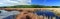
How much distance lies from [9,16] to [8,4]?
0.24 ft

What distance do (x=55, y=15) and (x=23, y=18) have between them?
0.19m

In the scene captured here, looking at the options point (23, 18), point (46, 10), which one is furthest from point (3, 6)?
→ point (46, 10)


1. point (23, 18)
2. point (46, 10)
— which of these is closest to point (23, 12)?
point (23, 18)

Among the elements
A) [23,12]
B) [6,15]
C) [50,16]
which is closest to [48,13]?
[50,16]

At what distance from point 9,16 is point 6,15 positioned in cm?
2

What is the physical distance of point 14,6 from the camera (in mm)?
604

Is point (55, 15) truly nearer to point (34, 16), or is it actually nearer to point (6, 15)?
point (34, 16)

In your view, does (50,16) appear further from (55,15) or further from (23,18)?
(23,18)

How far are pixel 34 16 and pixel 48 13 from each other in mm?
86

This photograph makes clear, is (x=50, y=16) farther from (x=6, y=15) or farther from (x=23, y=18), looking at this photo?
(x=6, y=15)

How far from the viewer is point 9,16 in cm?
60

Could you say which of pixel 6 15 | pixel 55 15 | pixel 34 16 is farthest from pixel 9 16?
pixel 55 15

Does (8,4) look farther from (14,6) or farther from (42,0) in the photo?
(42,0)

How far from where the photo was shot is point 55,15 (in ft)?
2.00
